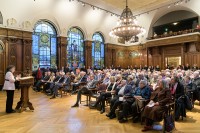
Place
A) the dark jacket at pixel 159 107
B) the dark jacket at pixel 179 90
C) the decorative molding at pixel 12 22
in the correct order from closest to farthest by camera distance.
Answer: the dark jacket at pixel 159 107
the dark jacket at pixel 179 90
the decorative molding at pixel 12 22

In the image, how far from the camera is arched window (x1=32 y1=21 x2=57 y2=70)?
1353cm

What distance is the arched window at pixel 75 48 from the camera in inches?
618

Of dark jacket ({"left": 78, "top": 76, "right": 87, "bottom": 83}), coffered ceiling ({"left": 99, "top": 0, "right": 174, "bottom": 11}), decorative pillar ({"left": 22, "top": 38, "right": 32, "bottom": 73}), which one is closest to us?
dark jacket ({"left": 78, "top": 76, "right": 87, "bottom": 83})

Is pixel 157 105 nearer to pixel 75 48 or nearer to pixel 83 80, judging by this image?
pixel 83 80

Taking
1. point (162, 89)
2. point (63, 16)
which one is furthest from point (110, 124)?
point (63, 16)

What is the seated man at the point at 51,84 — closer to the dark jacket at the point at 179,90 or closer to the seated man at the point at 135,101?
the seated man at the point at 135,101

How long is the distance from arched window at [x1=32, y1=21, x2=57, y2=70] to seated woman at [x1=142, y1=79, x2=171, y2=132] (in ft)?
36.9

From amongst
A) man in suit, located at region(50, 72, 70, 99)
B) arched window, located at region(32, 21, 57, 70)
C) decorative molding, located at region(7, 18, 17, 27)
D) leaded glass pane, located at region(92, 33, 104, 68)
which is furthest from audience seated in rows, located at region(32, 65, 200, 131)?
leaded glass pane, located at region(92, 33, 104, 68)

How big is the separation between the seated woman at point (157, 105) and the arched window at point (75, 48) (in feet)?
40.3

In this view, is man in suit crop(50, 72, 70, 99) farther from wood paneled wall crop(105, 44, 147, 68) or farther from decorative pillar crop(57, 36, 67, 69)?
wood paneled wall crop(105, 44, 147, 68)

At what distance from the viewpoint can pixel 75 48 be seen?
1620 centimetres

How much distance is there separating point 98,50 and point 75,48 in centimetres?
293

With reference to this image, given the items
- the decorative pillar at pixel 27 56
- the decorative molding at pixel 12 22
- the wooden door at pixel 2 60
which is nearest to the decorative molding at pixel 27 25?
the decorative molding at pixel 12 22

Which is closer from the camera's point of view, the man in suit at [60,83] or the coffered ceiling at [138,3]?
the man in suit at [60,83]
